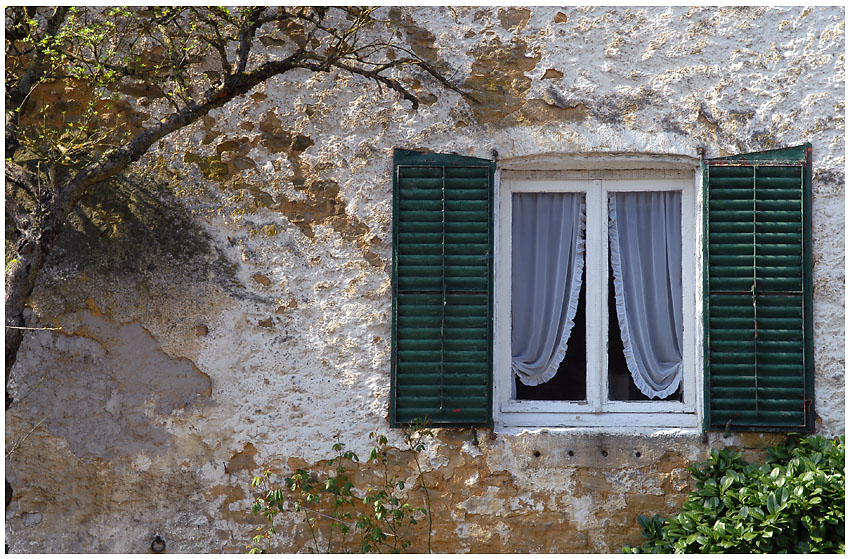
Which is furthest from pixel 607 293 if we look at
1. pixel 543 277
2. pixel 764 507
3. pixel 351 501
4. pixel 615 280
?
pixel 351 501

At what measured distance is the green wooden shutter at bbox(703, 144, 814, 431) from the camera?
4.26m

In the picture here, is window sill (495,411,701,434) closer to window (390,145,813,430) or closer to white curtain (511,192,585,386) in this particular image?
window (390,145,813,430)

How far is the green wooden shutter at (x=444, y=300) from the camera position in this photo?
435 centimetres

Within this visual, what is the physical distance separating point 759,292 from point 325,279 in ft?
6.88

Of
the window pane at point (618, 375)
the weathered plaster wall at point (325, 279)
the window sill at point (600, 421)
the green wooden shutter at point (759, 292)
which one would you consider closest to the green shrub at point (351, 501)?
the weathered plaster wall at point (325, 279)

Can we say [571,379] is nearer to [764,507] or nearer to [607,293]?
[607,293]

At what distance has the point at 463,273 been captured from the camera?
437 centimetres

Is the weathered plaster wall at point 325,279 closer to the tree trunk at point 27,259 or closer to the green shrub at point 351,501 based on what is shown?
the green shrub at point 351,501

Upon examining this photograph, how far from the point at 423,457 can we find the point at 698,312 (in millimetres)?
1518

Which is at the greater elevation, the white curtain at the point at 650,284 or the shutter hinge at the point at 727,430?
the white curtain at the point at 650,284

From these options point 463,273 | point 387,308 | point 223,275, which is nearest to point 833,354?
point 463,273

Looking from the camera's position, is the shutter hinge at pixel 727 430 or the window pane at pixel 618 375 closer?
the shutter hinge at pixel 727 430

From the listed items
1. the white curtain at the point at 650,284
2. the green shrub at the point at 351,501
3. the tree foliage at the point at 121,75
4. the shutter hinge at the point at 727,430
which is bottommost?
the green shrub at the point at 351,501

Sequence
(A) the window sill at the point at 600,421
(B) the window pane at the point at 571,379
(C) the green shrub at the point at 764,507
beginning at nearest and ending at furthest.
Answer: (C) the green shrub at the point at 764,507, (A) the window sill at the point at 600,421, (B) the window pane at the point at 571,379
